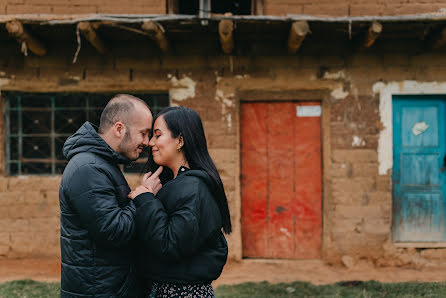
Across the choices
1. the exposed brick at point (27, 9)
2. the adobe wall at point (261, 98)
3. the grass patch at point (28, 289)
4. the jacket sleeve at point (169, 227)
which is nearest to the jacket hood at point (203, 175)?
the jacket sleeve at point (169, 227)

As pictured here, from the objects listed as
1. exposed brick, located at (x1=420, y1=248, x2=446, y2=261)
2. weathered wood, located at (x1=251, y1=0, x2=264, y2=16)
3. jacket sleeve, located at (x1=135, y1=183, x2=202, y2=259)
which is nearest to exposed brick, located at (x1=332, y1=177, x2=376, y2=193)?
exposed brick, located at (x1=420, y1=248, x2=446, y2=261)

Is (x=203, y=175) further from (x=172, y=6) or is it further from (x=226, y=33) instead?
(x=172, y=6)

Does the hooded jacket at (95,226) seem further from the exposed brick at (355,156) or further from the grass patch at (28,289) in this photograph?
the exposed brick at (355,156)

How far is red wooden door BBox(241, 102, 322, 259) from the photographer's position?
5.63 m

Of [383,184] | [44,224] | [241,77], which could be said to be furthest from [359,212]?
[44,224]

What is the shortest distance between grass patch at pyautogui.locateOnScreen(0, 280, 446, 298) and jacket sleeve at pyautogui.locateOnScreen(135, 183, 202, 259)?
2878 mm

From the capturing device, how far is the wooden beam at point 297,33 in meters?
4.52

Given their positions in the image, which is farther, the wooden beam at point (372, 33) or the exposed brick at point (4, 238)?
the exposed brick at point (4, 238)

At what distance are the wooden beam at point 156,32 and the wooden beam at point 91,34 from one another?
0.63 metres

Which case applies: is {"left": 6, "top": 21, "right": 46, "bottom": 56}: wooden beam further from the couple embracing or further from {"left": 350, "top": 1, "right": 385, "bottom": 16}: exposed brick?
{"left": 350, "top": 1, "right": 385, "bottom": 16}: exposed brick

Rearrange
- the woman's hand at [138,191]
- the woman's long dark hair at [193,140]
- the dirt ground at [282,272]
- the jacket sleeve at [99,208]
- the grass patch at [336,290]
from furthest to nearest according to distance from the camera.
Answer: the dirt ground at [282,272] → the grass patch at [336,290] → the woman's long dark hair at [193,140] → the woman's hand at [138,191] → the jacket sleeve at [99,208]

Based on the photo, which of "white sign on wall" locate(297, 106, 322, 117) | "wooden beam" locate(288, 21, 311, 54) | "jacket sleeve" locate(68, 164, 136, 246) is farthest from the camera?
"white sign on wall" locate(297, 106, 322, 117)

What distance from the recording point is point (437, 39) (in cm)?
503

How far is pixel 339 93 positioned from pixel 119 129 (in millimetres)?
4119
